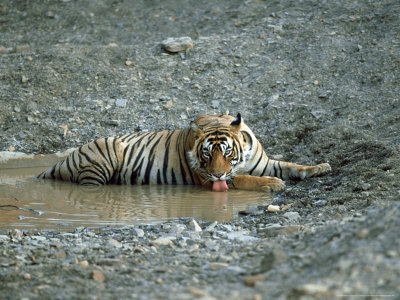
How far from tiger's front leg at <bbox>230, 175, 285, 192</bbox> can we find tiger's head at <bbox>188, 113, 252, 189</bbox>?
0.10 m

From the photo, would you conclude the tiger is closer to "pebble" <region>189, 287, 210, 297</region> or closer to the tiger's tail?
the tiger's tail

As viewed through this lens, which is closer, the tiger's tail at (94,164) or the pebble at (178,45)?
the tiger's tail at (94,164)

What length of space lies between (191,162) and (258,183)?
96cm

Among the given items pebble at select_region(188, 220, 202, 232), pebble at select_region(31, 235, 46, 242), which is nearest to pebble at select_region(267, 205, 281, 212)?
pebble at select_region(188, 220, 202, 232)

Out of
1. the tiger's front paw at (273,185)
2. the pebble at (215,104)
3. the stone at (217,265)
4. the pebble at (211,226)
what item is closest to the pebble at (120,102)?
the pebble at (215,104)

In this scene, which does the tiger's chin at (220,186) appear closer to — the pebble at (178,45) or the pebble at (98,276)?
the pebble at (98,276)

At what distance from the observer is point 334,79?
33.5 ft

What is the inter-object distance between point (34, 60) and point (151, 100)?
252 centimetres

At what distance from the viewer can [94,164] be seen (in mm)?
7930

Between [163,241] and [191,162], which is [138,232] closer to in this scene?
[163,241]

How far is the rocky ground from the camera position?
326cm

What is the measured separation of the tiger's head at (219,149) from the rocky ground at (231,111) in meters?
0.74

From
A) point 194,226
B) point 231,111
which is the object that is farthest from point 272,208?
point 231,111

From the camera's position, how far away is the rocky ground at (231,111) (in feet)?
10.7
